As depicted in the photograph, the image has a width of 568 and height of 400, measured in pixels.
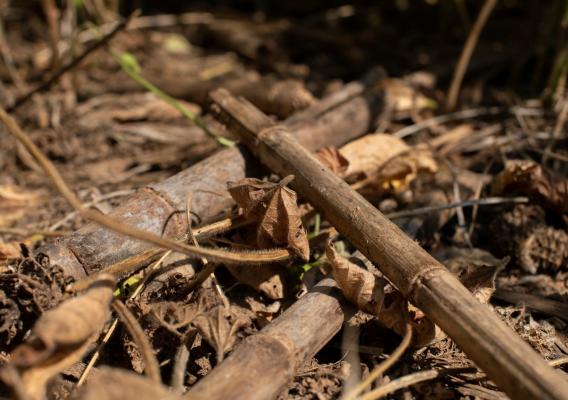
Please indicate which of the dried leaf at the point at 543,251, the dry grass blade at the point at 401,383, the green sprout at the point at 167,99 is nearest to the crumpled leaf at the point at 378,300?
the dry grass blade at the point at 401,383

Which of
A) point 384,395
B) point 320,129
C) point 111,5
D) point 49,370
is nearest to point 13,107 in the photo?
point 111,5

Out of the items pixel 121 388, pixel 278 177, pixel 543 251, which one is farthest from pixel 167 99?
pixel 121 388

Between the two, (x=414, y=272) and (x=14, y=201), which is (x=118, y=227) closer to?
(x=414, y=272)

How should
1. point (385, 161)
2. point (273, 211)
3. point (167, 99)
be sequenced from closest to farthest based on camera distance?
point (273, 211), point (385, 161), point (167, 99)

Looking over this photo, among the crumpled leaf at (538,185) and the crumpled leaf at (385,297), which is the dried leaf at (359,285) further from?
the crumpled leaf at (538,185)

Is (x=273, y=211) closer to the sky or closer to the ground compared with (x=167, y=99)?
closer to the ground
